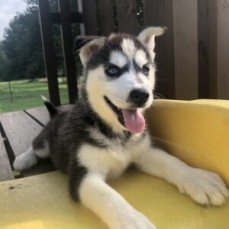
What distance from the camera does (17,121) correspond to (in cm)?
290

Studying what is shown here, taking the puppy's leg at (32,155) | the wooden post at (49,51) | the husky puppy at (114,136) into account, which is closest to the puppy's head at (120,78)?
the husky puppy at (114,136)

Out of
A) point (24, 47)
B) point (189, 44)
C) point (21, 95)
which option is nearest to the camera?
point (189, 44)

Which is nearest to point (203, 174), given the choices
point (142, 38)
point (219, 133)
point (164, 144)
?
point (219, 133)

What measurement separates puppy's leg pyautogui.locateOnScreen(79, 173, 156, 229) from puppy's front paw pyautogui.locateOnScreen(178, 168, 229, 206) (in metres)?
0.26

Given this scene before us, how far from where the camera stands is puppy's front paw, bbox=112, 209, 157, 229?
3.67 feet

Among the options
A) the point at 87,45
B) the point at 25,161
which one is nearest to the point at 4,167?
the point at 25,161

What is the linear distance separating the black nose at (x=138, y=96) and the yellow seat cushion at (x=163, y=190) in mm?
240

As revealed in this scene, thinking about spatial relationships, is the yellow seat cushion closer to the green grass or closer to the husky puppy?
the husky puppy

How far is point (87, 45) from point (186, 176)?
0.72 m

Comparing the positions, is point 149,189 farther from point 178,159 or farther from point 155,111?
point 155,111

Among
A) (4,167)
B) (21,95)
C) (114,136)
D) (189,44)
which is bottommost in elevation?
(4,167)

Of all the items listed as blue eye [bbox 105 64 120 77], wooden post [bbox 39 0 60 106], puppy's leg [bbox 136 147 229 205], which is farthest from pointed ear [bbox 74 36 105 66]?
wooden post [bbox 39 0 60 106]

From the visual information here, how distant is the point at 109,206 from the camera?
123cm

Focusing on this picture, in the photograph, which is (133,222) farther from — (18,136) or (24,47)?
(24,47)
